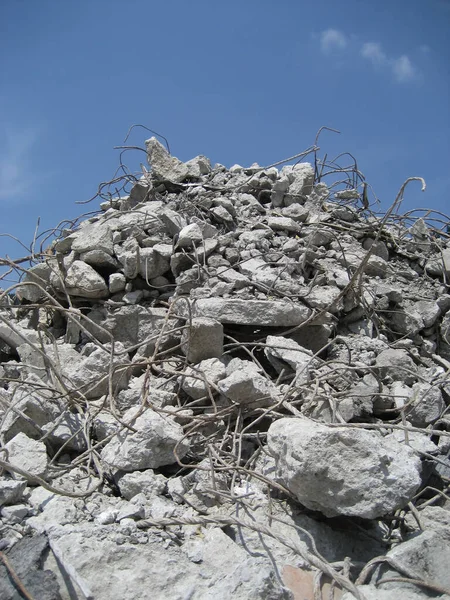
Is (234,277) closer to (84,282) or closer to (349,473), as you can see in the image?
(84,282)

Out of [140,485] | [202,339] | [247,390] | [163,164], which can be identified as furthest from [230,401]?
[163,164]

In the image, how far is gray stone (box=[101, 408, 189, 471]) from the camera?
271 cm

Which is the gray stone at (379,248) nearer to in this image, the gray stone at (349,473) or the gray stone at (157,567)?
the gray stone at (349,473)

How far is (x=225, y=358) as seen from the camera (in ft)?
12.1

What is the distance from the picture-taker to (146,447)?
2721mm

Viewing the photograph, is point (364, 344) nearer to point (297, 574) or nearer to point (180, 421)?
point (180, 421)

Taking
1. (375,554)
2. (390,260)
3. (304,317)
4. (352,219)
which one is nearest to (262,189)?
(352,219)

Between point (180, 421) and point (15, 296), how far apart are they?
2.75 m

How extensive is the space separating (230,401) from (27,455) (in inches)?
43.6

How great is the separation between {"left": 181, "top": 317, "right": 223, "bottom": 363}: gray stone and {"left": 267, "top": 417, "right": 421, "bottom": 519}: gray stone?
1.32 metres

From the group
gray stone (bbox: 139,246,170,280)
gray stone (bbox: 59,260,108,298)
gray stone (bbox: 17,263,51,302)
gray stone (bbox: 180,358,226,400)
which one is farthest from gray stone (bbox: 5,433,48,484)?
gray stone (bbox: 17,263,51,302)

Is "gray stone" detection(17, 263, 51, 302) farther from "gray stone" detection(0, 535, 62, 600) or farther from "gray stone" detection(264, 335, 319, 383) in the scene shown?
"gray stone" detection(0, 535, 62, 600)

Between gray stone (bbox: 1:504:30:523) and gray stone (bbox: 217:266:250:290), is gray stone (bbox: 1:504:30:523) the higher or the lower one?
the lower one

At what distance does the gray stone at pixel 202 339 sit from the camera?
354 centimetres
